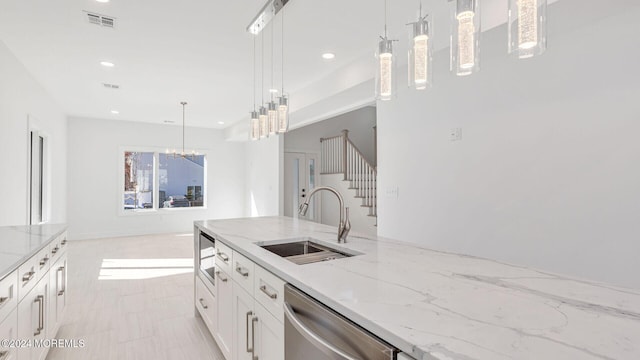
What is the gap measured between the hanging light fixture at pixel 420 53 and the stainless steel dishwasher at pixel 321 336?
114 centimetres

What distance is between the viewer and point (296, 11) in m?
2.76

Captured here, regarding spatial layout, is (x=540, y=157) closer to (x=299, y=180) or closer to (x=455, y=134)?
(x=455, y=134)

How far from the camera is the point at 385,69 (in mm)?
1723

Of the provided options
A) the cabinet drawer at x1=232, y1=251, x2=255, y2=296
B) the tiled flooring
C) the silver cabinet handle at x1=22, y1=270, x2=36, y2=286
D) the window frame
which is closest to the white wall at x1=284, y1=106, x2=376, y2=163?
the window frame

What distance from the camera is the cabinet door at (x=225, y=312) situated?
199 cm

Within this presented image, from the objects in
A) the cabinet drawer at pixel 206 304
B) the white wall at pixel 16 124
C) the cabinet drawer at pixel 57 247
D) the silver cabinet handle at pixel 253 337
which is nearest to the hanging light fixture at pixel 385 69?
the silver cabinet handle at pixel 253 337

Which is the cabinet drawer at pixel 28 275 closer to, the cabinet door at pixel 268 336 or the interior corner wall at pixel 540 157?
the cabinet door at pixel 268 336

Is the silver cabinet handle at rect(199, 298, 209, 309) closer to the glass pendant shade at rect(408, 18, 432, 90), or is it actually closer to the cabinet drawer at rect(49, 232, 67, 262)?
the cabinet drawer at rect(49, 232, 67, 262)

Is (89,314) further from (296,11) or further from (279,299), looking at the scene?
A: (296,11)

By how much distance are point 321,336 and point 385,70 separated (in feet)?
4.32

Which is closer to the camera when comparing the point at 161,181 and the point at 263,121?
the point at 263,121

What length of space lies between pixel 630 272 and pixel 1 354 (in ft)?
11.1

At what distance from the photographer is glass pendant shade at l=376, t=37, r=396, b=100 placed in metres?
1.69

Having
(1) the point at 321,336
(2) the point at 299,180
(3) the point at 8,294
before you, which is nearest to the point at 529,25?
(1) the point at 321,336
